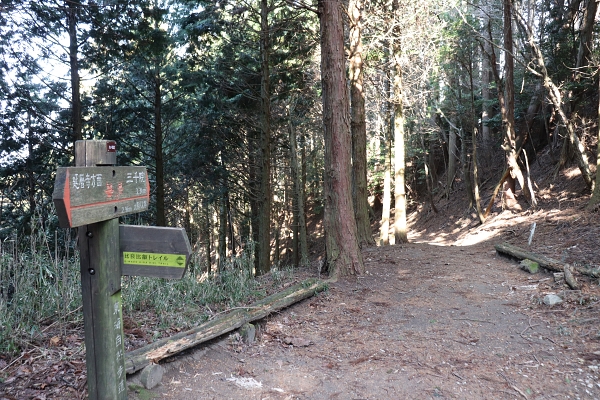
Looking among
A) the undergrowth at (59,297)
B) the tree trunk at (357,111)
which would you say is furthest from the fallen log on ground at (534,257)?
the undergrowth at (59,297)

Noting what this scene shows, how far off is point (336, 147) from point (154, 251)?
208 inches

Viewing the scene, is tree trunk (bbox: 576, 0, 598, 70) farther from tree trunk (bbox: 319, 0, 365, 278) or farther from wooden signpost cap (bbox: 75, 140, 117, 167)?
wooden signpost cap (bbox: 75, 140, 117, 167)

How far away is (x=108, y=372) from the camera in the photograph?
8.63 ft

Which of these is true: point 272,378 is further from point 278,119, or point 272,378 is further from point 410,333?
point 278,119

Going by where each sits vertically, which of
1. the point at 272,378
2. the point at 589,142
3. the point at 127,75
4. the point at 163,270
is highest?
the point at 127,75

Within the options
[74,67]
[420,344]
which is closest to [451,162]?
[74,67]

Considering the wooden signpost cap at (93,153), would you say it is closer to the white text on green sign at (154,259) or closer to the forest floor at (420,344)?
the white text on green sign at (154,259)

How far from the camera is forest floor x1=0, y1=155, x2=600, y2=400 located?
371cm

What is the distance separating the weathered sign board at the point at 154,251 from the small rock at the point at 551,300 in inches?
207

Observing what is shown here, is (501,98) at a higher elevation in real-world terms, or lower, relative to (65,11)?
lower

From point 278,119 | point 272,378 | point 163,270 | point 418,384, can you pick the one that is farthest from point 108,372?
point 278,119

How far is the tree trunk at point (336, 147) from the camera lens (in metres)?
7.53

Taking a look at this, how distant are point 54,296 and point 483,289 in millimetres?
6052

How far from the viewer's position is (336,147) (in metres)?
7.54
